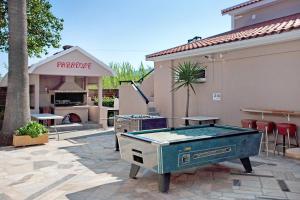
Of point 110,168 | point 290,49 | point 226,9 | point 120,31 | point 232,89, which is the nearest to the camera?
point 110,168

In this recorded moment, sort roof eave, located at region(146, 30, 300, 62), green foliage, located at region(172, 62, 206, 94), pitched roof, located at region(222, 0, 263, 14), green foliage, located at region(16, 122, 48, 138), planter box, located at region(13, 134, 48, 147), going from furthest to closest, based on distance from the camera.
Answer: pitched roof, located at region(222, 0, 263, 14) → green foliage, located at region(172, 62, 206, 94) → green foliage, located at region(16, 122, 48, 138) → planter box, located at region(13, 134, 48, 147) → roof eave, located at region(146, 30, 300, 62)

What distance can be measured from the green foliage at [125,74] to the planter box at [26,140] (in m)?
17.3

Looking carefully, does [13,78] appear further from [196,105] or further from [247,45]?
[247,45]

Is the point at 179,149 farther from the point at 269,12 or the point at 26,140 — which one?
the point at 269,12

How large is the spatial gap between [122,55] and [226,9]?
73.9 feet

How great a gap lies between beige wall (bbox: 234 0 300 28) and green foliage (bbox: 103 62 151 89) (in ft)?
47.5

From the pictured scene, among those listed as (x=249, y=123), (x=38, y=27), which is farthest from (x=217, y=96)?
(x=38, y=27)

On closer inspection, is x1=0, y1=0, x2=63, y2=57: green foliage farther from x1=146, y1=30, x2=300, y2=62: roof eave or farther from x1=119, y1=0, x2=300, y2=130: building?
x1=146, y1=30, x2=300, y2=62: roof eave

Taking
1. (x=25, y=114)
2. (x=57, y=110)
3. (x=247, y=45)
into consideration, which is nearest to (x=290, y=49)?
(x=247, y=45)

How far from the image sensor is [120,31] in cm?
2670

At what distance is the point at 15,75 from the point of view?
1148cm

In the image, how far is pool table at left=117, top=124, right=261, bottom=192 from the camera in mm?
5910

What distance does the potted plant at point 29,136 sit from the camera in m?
11.1

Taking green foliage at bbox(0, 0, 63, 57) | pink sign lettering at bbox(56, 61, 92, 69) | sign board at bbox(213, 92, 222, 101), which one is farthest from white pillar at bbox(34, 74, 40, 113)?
sign board at bbox(213, 92, 222, 101)
